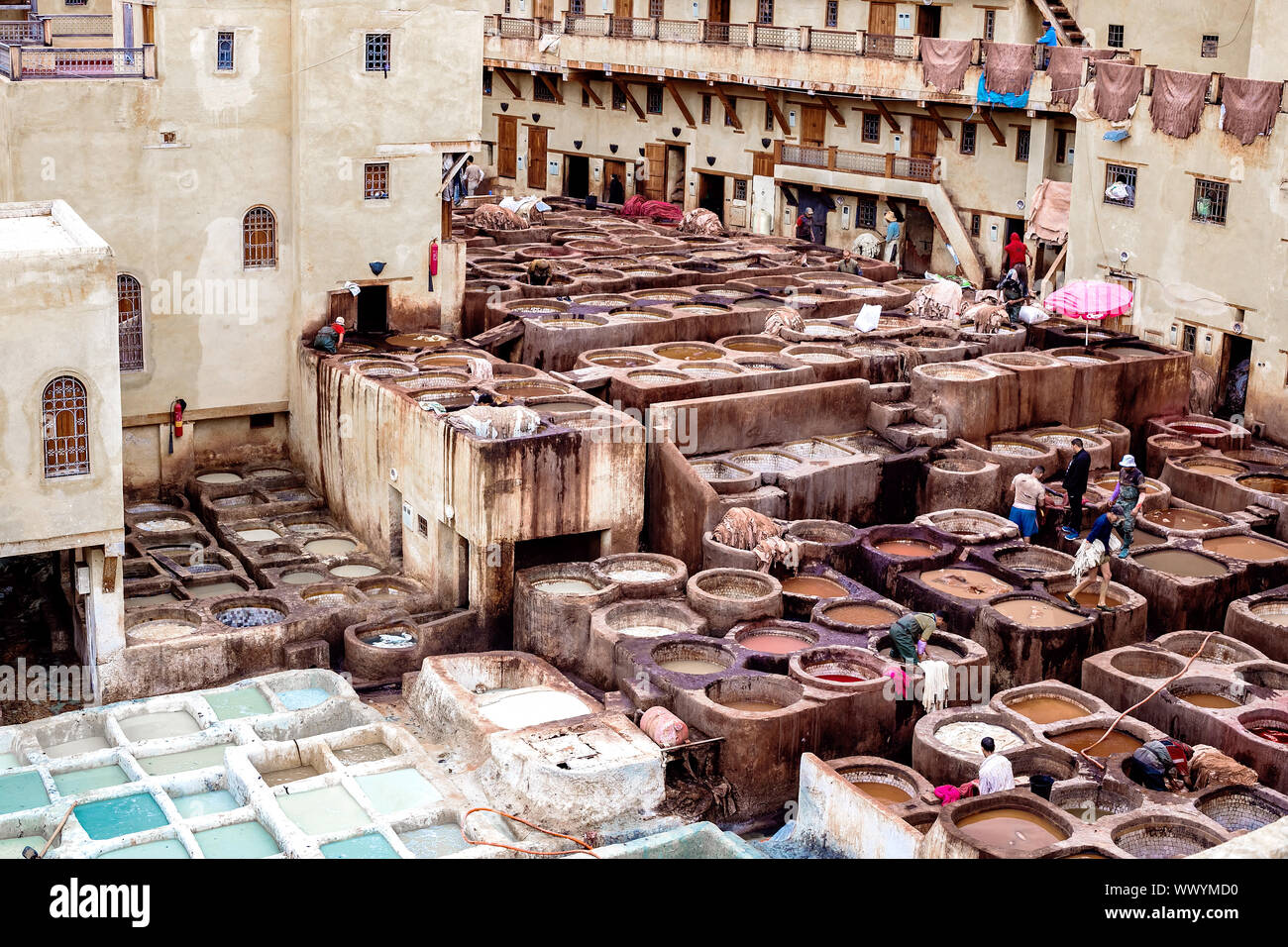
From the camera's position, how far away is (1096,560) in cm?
2372

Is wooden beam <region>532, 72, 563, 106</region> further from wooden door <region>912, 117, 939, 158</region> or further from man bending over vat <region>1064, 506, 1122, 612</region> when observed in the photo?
man bending over vat <region>1064, 506, 1122, 612</region>

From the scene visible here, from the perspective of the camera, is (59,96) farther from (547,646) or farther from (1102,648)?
(1102,648)

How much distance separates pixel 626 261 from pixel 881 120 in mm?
10942

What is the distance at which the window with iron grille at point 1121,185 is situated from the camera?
1395 inches

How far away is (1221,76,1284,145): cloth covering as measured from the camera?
103ft

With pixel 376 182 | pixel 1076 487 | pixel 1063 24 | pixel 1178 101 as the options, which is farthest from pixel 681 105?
pixel 1076 487

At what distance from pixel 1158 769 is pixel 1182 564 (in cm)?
716

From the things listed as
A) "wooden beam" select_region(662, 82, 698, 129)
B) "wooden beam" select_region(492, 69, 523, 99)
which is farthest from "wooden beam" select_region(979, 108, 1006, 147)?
"wooden beam" select_region(492, 69, 523, 99)

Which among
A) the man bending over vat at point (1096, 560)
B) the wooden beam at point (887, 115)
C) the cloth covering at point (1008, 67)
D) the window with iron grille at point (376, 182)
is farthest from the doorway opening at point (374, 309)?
the wooden beam at point (887, 115)

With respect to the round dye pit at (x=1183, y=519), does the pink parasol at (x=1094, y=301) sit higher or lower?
higher

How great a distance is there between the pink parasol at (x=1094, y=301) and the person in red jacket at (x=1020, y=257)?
7096mm

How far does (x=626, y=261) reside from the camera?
39219 mm

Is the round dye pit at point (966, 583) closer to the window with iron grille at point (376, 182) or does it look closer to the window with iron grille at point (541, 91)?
the window with iron grille at point (376, 182)

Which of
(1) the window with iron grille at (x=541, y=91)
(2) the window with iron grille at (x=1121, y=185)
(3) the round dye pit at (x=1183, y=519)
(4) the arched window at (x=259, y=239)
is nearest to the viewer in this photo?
(3) the round dye pit at (x=1183, y=519)
